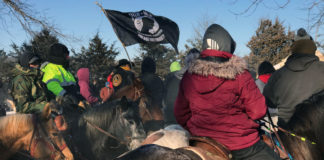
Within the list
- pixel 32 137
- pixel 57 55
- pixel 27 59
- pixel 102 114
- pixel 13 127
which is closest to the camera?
pixel 13 127

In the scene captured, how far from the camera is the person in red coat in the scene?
7.21ft

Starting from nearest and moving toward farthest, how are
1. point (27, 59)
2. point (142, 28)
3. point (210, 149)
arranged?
point (210, 149), point (27, 59), point (142, 28)

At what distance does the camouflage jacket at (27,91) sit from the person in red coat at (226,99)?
3674 mm

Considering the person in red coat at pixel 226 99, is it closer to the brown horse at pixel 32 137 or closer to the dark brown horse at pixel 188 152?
the dark brown horse at pixel 188 152

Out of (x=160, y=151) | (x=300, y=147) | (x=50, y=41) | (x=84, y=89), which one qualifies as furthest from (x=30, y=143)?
(x=50, y=41)

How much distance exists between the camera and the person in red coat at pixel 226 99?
7.21 ft

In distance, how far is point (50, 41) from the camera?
21.9m

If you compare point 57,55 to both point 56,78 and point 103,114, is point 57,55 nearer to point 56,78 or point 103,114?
point 56,78

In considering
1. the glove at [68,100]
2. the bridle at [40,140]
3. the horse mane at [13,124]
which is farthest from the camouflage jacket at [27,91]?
the horse mane at [13,124]

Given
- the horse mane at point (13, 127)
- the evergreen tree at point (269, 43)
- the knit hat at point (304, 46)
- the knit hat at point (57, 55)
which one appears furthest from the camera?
the evergreen tree at point (269, 43)

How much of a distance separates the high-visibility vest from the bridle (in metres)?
1.48

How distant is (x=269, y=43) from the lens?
1247 inches

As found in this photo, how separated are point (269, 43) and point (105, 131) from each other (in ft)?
103

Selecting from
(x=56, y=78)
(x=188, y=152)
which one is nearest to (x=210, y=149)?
(x=188, y=152)
